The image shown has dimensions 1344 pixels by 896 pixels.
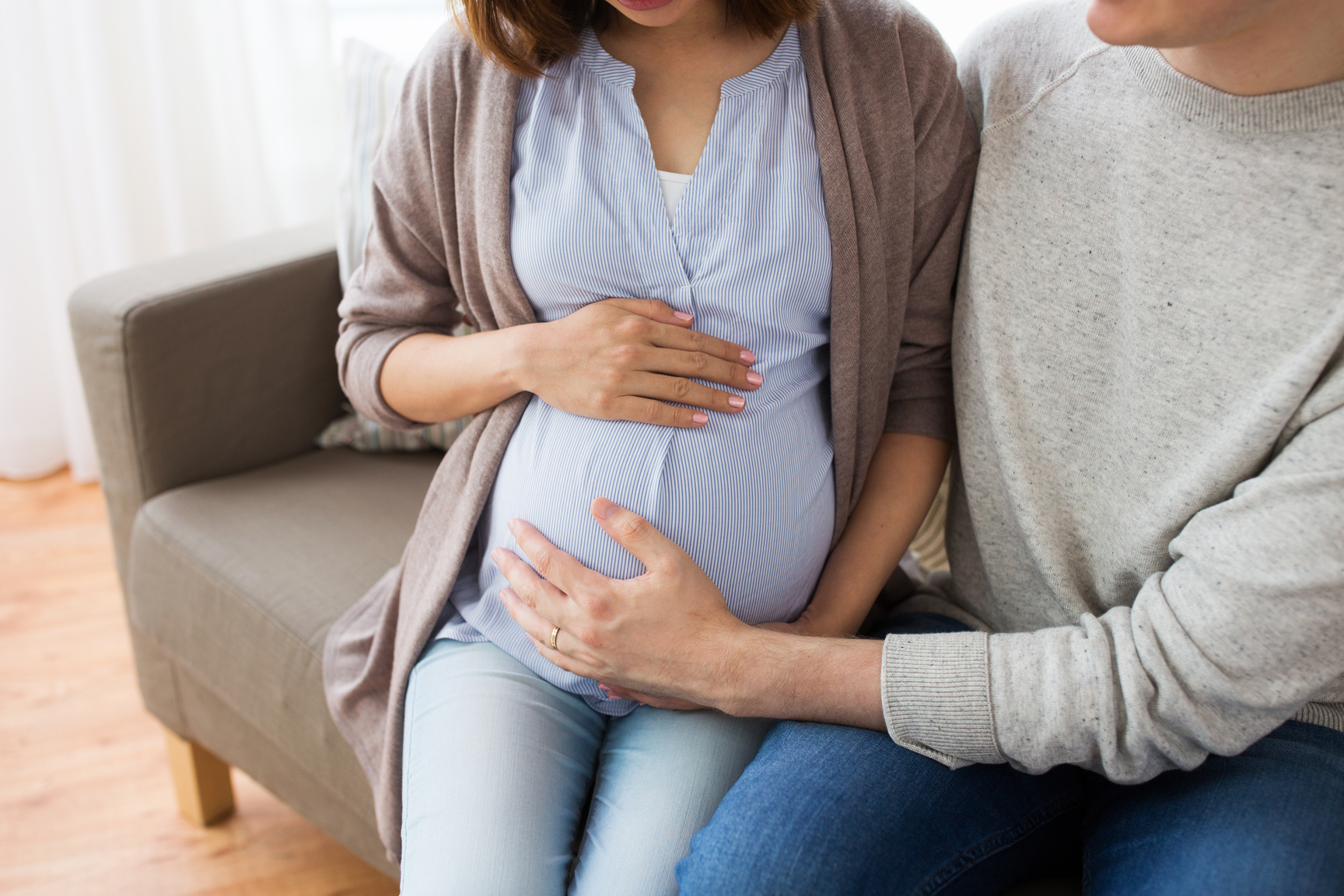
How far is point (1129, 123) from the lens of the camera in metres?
0.92

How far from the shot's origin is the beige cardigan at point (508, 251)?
39.4 inches

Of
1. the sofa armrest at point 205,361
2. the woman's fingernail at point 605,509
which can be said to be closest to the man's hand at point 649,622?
the woman's fingernail at point 605,509

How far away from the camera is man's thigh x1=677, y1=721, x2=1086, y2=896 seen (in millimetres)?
807

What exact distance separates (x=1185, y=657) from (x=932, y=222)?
461 millimetres

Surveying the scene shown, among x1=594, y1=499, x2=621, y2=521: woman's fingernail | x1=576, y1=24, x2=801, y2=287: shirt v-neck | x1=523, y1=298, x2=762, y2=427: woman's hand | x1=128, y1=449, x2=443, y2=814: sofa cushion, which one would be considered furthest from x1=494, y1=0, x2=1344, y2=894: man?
x1=128, y1=449, x2=443, y2=814: sofa cushion

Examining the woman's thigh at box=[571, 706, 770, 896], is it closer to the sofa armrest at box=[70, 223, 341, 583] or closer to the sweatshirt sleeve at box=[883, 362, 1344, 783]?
the sweatshirt sleeve at box=[883, 362, 1344, 783]

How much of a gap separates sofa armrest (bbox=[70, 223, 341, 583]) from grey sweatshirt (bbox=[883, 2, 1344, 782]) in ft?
3.08

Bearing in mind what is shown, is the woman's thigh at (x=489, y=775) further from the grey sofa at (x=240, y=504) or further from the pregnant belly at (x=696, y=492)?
the grey sofa at (x=240, y=504)

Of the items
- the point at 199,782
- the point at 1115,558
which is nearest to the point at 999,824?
the point at 1115,558

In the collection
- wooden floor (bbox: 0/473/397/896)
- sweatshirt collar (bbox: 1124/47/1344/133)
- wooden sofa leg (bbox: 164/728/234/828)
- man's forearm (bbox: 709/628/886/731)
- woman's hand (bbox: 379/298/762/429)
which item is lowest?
wooden floor (bbox: 0/473/397/896)

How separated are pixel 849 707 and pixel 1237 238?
1.61ft

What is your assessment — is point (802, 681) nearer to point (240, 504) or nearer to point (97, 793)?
point (240, 504)

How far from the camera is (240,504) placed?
143 cm

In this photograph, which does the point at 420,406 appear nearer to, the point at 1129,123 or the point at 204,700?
the point at 204,700
